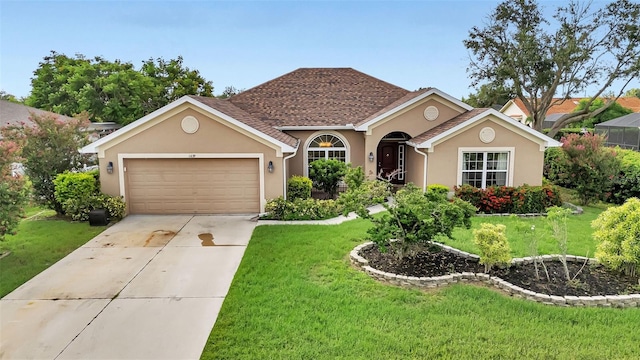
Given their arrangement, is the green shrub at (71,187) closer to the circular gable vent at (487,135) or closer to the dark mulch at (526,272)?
the dark mulch at (526,272)

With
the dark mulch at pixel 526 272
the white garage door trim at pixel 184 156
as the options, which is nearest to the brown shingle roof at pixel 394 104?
the white garage door trim at pixel 184 156

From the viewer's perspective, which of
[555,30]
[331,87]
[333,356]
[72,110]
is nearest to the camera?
[333,356]

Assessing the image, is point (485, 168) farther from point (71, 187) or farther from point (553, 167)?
point (71, 187)

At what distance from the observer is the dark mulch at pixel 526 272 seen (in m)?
8.01

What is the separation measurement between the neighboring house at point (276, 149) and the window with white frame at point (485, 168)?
0.13ft

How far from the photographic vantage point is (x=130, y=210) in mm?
14984

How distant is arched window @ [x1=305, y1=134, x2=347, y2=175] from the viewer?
19469mm

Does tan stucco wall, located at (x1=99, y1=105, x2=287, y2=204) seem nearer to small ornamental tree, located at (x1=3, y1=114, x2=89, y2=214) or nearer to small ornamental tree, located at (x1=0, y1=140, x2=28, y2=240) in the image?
small ornamental tree, located at (x1=3, y1=114, x2=89, y2=214)

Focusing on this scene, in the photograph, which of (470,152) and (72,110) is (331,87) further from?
(72,110)

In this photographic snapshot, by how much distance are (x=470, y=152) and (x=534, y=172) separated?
267 centimetres

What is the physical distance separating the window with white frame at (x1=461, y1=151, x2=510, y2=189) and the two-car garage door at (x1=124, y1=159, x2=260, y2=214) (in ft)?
26.4

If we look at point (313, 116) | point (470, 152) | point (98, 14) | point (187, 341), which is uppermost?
point (98, 14)

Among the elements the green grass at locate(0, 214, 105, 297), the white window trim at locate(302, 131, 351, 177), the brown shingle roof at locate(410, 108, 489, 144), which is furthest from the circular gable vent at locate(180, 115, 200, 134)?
the brown shingle roof at locate(410, 108, 489, 144)

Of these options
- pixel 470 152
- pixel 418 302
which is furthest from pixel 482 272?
pixel 470 152
